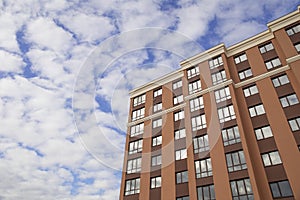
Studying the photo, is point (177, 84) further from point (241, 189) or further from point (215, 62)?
point (241, 189)

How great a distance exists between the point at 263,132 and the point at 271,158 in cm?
296

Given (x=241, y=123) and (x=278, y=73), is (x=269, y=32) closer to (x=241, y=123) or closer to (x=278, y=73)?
(x=278, y=73)

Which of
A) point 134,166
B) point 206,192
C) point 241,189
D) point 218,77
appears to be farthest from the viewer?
point 134,166

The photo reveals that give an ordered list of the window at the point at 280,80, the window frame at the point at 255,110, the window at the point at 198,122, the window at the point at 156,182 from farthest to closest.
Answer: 1. the window at the point at 198,122
2. the window at the point at 156,182
3. the window at the point at 280,80
4. the window frame at the point at 255,110

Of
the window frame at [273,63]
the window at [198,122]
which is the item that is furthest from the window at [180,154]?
the window frame at [273,63]

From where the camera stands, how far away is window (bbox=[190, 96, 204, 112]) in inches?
1199

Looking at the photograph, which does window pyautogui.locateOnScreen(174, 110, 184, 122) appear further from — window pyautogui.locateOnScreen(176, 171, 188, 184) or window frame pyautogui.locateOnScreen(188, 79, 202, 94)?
window pyautogui.locateOnScreen(176, 171, 188, 184)

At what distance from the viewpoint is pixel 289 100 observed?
2411 centimetres

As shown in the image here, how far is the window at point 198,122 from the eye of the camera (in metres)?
28.6

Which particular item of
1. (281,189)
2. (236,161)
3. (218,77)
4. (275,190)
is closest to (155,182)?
(236,161)

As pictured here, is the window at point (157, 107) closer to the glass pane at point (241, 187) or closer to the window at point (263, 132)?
the window at point (263, 132)

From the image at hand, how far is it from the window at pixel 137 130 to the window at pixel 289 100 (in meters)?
19.8

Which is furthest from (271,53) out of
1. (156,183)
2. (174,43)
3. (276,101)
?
(156,183)

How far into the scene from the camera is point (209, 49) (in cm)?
3397
